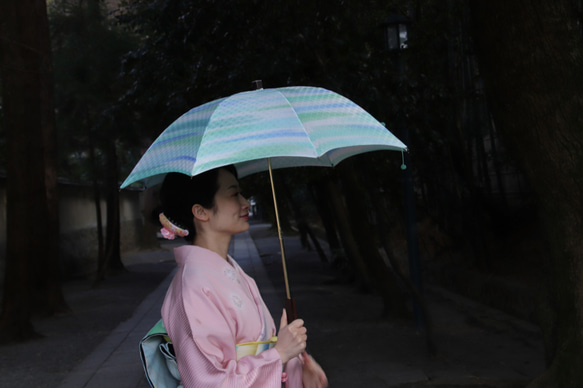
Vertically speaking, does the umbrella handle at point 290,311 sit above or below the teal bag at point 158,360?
above

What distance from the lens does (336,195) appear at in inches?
463

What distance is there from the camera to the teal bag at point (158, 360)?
246 cm

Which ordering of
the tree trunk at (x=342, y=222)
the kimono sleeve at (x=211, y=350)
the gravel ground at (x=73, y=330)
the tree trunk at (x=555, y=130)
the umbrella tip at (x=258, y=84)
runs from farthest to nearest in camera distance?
the tree trunk at (x=342, y=222) → the gravel ground at (x=73, y=330) → the tree trunk at (x=555, y=130) → the umbrella tip at (x=258, y=84) → the kimono sleeve at (x=211, y=350)

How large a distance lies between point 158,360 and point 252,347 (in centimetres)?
35

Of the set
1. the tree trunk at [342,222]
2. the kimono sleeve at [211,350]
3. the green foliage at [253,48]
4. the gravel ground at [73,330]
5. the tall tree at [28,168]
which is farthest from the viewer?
the tree trunk at [342,222]

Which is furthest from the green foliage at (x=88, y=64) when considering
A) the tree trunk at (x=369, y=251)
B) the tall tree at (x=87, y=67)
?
the tree trunk at (x=369, y=251)

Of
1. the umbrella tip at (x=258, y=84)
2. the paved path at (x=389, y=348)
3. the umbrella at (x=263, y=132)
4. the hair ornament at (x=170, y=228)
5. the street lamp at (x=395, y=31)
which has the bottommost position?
the paved path at (x=389, y=348)

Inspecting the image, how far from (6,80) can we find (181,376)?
1019 cm

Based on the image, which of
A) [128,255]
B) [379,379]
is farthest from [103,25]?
[128,255]

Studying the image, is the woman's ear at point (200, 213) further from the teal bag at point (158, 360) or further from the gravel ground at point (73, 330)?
the gravel ground at point (73, 330)

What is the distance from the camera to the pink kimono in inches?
87.7

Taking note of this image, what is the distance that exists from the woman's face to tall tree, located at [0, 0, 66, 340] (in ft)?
27.8

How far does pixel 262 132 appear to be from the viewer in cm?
249

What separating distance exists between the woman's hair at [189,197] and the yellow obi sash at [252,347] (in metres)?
0.48
